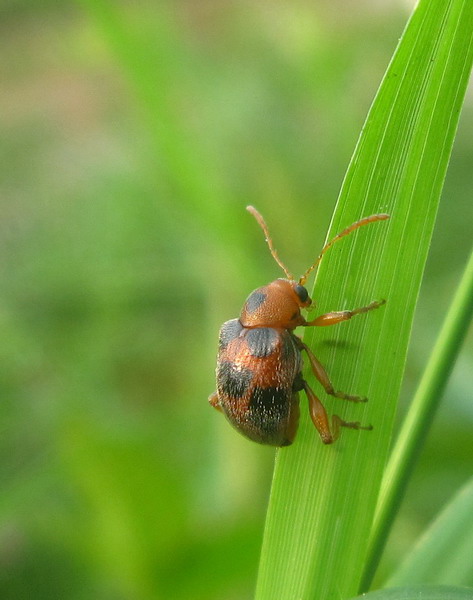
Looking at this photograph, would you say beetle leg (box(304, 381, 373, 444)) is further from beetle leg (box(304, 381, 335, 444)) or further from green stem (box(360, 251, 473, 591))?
green stem (box(360, 251, 473, 591))

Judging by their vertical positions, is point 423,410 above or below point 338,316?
below

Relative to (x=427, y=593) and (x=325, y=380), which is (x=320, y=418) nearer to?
(x=325, y=380)

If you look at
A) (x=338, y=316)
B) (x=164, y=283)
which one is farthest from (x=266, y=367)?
(x=164, y=283)

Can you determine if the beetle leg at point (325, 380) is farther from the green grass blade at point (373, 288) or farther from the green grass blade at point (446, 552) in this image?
the green grass blade at point (446, 552)

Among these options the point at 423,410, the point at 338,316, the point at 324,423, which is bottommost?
the point at 324,423

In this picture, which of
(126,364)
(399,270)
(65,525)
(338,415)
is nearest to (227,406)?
(338,415)
